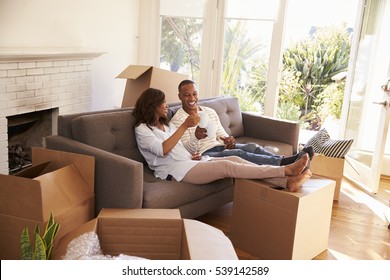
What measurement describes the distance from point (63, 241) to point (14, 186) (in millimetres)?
532

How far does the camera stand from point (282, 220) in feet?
8.06

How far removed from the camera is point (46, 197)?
82.0 inches

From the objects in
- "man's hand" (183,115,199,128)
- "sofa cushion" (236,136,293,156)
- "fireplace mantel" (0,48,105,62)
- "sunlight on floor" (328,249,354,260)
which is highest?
"fireplace mantel" (0,48,105,62)

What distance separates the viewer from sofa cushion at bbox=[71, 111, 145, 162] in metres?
2.72

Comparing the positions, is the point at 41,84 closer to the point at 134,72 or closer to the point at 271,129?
the point at 134,72

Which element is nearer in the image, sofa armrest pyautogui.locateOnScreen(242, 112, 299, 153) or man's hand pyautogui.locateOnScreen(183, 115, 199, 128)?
man's hand pyautogui.locateOnScreen(183, 115, 199, 128)

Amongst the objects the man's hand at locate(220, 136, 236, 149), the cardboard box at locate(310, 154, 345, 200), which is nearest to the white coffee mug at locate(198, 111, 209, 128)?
the man's hand at locate(220, 136, 236, 149)

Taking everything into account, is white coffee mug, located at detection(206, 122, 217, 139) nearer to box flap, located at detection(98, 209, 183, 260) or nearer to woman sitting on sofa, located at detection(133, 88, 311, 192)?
woman sitting on sofa, located at detection(133, 88, 311, 192)

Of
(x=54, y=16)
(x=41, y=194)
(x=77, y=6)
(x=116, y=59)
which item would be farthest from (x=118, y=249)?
(x=116, y=59)

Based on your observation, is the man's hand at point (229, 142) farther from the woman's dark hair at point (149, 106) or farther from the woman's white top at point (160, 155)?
Answer: the woman's dark hair at point (149, 106)

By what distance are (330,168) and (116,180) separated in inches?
81.7

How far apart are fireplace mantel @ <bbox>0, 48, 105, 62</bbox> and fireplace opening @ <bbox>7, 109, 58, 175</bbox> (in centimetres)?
54

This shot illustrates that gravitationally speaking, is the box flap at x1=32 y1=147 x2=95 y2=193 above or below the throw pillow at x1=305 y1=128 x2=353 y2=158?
above

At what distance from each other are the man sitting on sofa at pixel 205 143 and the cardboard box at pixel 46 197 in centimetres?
88
